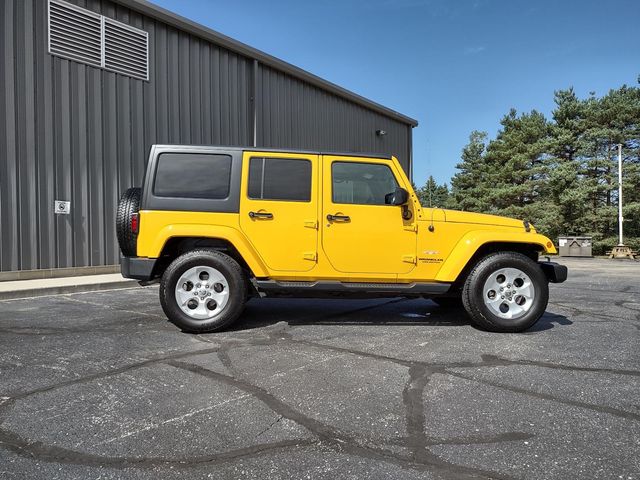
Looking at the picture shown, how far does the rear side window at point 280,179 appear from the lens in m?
5.14

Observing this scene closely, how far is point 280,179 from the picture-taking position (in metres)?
5.18

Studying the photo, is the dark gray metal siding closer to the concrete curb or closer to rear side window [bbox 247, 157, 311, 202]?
the concrete curb

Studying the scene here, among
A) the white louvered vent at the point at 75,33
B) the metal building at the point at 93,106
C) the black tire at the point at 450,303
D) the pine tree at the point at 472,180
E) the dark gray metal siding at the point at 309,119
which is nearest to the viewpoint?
the black tire at the point at 450,303

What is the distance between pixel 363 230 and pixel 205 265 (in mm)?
1789

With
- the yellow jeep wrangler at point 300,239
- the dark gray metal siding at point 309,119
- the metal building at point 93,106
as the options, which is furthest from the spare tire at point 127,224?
the dark gray metal siding at point 309,119

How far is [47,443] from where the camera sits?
8.17ft

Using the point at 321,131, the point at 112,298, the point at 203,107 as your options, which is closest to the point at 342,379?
the point at 112,298

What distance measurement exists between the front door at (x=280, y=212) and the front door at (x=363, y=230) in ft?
0.58

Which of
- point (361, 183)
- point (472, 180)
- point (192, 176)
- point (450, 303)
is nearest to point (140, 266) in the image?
point (192, 176)

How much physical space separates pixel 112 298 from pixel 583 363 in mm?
7023

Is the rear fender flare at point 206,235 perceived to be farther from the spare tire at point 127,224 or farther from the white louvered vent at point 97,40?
the white louvered vent at point 97,40

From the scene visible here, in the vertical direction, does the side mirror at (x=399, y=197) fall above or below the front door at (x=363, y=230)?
above

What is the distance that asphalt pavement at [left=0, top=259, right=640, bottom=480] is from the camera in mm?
2299

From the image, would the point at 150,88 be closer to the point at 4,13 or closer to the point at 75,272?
the point at 4,13
